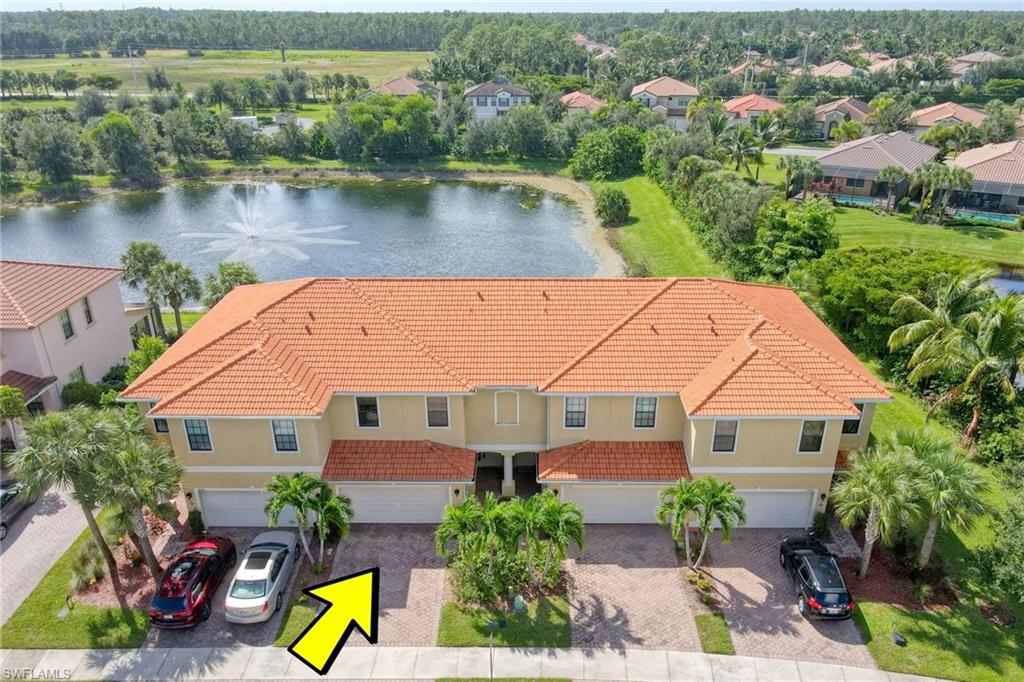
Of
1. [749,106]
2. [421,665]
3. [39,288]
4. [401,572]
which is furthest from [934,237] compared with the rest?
[39,288]

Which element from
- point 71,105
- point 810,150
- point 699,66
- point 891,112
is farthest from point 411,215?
point 699,66

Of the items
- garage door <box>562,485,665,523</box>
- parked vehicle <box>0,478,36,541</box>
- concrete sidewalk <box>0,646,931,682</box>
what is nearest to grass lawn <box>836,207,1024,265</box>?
garage door <box>562,485,665,523</box>

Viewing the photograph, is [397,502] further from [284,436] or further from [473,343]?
[473,343]

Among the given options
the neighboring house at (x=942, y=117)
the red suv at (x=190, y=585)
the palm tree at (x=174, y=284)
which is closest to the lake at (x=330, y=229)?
the palm tree at (x=174, y=284)

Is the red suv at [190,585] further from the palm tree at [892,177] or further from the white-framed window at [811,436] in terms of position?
the palm tree at [892,177]

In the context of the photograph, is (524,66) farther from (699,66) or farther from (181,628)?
(181,628)

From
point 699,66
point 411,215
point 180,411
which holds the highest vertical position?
point 699,66
